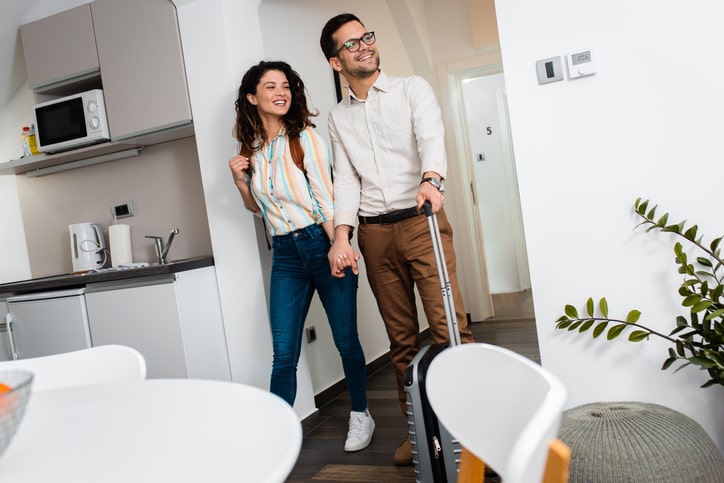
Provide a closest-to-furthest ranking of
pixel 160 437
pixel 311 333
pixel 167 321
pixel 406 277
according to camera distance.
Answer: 1. pixel 160 437
2. pixel 406 277
3. pixel 167 321
4. pixel 311 333

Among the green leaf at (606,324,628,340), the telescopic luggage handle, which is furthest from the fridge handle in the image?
the green leaf at (606,324,628,340)

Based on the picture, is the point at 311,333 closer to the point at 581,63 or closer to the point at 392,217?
the point at 392,217

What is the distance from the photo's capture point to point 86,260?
3654mm

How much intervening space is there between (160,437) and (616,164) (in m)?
1.68

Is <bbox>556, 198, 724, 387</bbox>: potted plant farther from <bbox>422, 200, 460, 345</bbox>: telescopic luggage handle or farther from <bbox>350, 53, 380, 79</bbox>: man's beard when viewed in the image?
<bbox>350, 53, 380, 79</bbox>: man's beard

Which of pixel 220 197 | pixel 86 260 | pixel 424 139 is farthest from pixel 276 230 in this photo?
pixel 86 260

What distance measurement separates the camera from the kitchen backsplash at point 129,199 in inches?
137

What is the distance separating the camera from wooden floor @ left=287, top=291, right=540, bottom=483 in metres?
2.42

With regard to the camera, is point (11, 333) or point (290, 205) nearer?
point (290, 205)

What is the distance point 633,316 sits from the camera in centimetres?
203

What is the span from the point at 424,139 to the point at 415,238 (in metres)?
0.35

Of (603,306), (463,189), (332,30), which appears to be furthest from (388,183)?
(463,189)

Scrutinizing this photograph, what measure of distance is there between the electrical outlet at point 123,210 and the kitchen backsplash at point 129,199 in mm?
26

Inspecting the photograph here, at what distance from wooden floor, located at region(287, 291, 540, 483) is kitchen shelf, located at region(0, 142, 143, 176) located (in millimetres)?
1795
